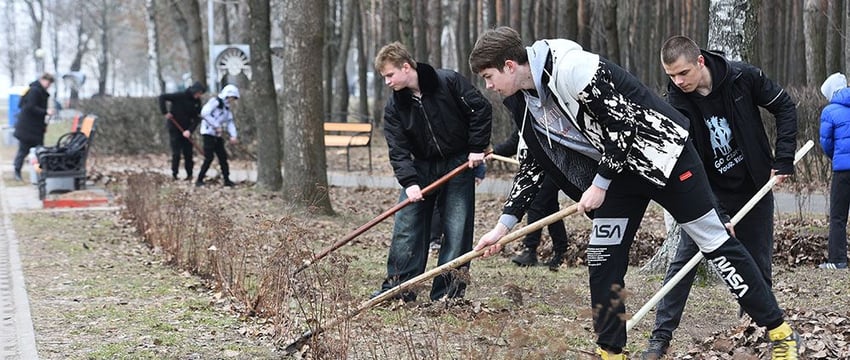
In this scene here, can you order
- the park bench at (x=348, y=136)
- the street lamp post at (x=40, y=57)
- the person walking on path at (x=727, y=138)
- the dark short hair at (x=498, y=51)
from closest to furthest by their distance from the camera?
the dark short hair at (x=498, y=51) → the person walking on path at (x=727, y=138) → the park bench at (x=348, y=136) → the street lamp post at (x=40, y=57)

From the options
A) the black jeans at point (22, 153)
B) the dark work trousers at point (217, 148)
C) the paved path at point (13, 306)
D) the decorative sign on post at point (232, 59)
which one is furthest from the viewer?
the decorative sign on post at point (232, 59)

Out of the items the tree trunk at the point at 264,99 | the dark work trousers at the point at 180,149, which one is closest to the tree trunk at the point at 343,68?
the dark work trousers at the point at 180,149

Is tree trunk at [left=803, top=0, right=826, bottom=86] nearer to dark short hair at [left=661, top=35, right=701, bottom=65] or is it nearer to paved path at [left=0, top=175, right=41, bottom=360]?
paved path at [left=0, top=175, right=41, bottom=360]

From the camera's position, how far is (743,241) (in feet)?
19.5

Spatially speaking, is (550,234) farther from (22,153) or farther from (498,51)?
(22,153)

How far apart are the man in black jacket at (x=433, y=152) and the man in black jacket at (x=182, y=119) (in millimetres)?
11956

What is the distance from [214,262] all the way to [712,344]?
3673 mm

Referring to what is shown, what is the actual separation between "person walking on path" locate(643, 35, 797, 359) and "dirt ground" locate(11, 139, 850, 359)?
332mm

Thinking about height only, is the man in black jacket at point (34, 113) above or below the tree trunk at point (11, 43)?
below

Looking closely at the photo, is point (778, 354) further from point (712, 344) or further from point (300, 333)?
point (300, 333)

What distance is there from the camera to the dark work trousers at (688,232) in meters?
4.82

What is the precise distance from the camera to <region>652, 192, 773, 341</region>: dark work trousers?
5754 millimetres

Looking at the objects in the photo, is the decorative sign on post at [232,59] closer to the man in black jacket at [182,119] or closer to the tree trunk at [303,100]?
the man in black jacket at [182,119]

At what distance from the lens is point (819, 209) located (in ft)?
42.5
